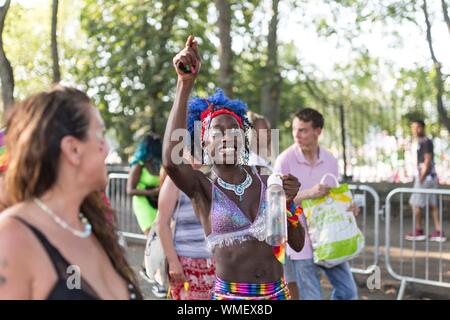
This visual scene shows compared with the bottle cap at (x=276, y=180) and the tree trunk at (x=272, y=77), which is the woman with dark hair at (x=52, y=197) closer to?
the bottle cap at (x=276, y=180)

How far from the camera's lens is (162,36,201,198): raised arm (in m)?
2.99

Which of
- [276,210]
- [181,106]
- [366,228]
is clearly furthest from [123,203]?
[181,106]

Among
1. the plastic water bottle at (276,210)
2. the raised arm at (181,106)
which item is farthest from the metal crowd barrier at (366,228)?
the raised arm at (181,106)

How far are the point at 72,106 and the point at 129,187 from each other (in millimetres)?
6200

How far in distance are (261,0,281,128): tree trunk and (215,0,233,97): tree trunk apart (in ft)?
6.74

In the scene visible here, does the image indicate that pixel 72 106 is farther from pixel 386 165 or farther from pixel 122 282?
pixel 386 165

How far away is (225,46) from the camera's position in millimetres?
10758

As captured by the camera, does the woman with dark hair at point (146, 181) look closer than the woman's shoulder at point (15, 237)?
No

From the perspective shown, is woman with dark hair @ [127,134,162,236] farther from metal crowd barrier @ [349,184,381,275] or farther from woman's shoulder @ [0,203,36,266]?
woman's shoulder @ [0,203,36,266]

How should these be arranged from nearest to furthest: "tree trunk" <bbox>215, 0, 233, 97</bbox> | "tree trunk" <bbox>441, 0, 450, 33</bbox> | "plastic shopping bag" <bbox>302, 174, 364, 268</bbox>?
"plastic shopping bag" <bbox>302, 174, 364, 268</bbox> < "tree trunk" <bbox>441, 0, 450, 33</bbox> < "tree trunk" <bbox>215, 0, 233, 97</bbox>

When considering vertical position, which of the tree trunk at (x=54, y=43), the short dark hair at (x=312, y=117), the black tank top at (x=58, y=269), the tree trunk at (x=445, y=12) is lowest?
the black tank top at (x=58, y=269)

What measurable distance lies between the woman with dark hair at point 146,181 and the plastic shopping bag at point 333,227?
244 centimetres

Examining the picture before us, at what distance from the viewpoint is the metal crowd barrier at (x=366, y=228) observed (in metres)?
7.92

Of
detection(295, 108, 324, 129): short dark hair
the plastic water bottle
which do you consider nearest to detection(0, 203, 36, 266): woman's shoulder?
the plastic water bottle
